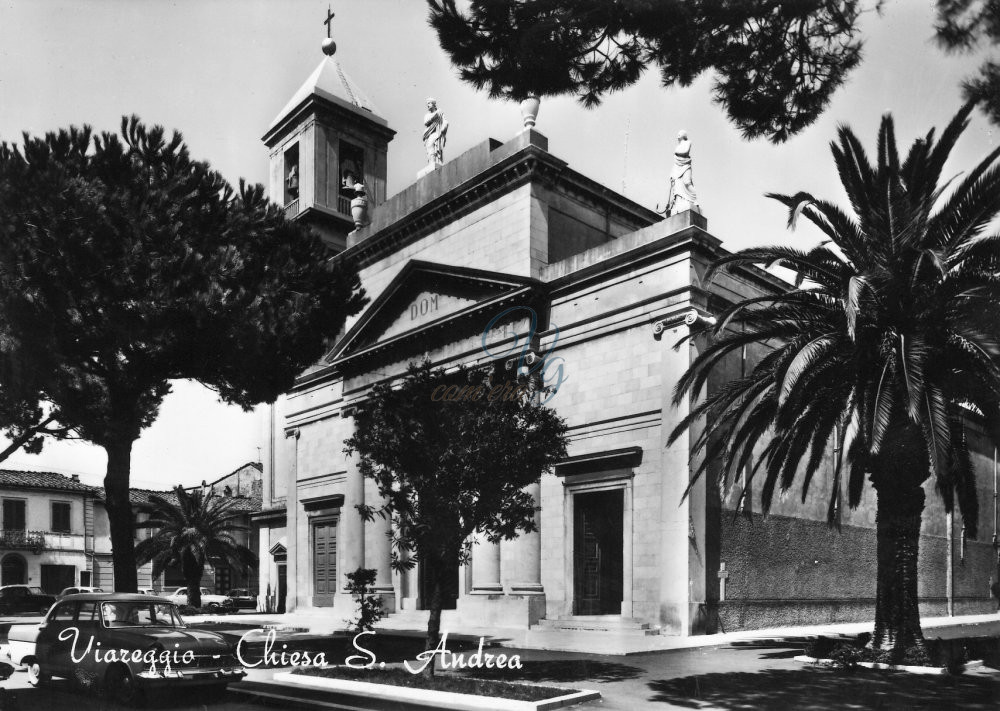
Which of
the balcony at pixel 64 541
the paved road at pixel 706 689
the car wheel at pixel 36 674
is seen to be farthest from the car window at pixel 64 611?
the balcony at pixel 64 541

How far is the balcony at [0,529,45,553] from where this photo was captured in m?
31.2

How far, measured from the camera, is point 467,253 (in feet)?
93.9

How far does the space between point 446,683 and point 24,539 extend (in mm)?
25704

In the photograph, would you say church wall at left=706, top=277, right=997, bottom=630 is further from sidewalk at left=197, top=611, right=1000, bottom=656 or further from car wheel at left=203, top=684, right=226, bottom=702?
car wheel at left=203, top=684, right=226, bottom=702

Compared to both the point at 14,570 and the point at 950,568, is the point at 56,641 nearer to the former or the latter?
the point at 14,570

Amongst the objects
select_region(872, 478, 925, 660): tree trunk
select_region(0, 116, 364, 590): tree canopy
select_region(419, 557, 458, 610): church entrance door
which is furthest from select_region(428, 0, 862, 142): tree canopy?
select_region(419, 557, 458, 610): church entrance door

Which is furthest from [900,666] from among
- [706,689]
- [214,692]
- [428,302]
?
[428,302]

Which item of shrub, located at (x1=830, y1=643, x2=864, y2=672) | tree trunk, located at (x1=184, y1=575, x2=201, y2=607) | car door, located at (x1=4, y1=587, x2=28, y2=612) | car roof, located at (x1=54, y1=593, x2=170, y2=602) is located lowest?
tree trunk, located at (x1=184, y1=575, x2=201, y2=607)

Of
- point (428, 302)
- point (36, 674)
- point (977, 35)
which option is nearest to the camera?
point (977, 35)

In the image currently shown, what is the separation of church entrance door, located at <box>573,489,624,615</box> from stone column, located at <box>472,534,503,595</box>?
248 centimetres

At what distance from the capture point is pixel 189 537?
4038 cm

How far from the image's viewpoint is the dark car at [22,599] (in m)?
35.1

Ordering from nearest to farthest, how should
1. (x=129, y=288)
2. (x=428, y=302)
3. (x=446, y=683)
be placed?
(x=446, y=683)
(x=129, y=288)
(x=428, y=302)

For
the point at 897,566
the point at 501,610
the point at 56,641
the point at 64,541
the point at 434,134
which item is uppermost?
the point at 434,134
